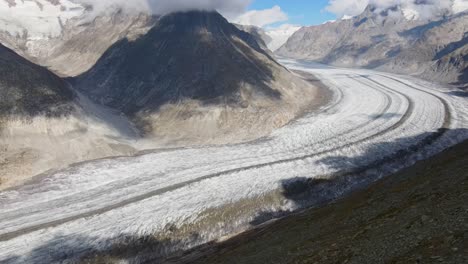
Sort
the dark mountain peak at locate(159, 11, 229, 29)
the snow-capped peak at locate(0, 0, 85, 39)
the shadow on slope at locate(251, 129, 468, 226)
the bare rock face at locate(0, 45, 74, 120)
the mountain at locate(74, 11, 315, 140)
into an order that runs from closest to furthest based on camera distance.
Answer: the shadow on slope at locate(251, 129, 468, 226)
the bare rock face at locate(0, 45, 74, 120)
the mountain at locate(74, 11, 315, 140)
the dark mountain peak at locate(159, 11, 229, 29)
the snow-capped peak at locate(0, 0, 85, 39)

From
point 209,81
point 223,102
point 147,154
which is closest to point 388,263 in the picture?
point 147,154

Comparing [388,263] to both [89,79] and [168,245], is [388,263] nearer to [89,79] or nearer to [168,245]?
[168,245]

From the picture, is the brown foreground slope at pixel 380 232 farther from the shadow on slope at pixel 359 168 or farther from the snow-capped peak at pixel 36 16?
the snow-capped peak at pixel 36 16

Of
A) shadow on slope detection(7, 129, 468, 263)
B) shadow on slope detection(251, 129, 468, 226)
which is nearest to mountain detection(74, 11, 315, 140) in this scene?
shadow on slope detection(251, 129, 468, 226)

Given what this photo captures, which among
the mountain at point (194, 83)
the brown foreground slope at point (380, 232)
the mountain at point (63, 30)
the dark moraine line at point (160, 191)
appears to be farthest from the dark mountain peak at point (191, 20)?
the brown foreground slope at point (380, 232)

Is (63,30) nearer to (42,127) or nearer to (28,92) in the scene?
(28,92)

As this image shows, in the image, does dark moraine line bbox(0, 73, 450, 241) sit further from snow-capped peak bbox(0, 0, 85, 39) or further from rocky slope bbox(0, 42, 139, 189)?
snow-capped peak bbox(0, 0, 85, 39)
